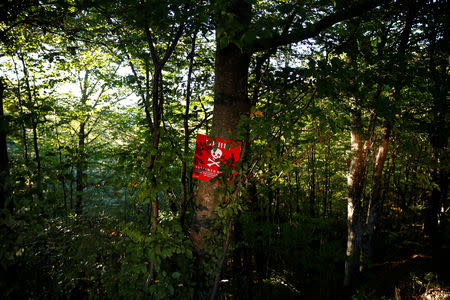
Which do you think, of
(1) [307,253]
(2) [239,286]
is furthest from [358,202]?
(2) [239,286]

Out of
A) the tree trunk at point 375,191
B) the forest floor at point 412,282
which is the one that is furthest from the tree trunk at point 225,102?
the tree trunk at point 375,191

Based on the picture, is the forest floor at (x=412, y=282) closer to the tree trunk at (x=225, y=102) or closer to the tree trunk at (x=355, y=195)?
the tree trunk at (x=355, y=195)

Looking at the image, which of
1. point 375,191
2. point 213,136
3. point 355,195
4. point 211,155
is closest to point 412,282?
point 375,191

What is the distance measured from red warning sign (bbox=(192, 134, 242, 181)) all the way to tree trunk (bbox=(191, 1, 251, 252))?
0.40 feet

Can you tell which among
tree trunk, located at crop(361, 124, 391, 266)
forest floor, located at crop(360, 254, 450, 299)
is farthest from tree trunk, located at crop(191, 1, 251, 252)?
tree trunk, located at crop(361, 124, 391, 266)

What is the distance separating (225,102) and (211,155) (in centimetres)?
59

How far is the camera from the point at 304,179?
375 inches

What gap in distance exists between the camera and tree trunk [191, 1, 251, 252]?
7.34 ft

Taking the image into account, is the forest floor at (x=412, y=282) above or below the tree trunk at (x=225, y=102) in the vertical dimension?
below

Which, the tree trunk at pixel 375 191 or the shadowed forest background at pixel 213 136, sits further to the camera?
the tree trunk at pixel 375 191

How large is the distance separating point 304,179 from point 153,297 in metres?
8.72

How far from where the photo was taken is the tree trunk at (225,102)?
7.34ft

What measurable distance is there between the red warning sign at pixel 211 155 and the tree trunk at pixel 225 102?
0.40ft

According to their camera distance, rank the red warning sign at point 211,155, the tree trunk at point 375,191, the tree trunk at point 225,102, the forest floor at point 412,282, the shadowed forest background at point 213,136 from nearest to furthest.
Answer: the shadowed forest background at point 213,136 → the red warning sign at point 211,155 → the tree trunk at point 225,102 → the forest floor at point 412,282 → the tree trunk at point 375,191
